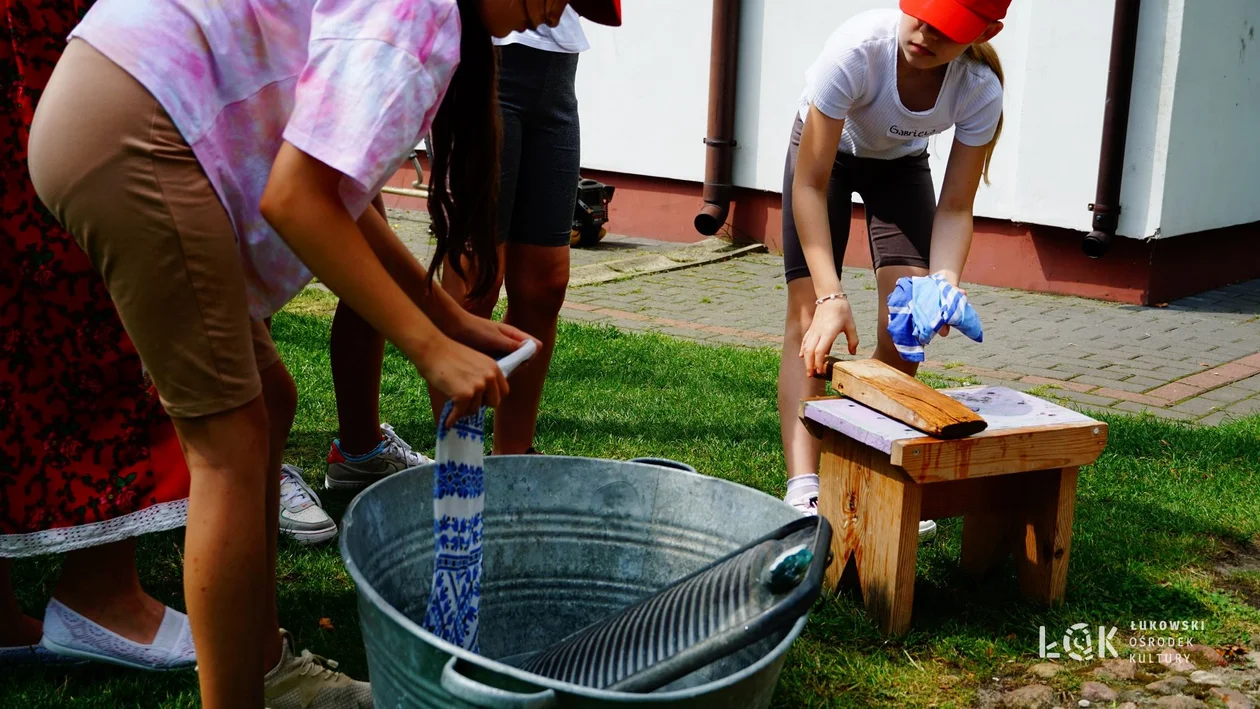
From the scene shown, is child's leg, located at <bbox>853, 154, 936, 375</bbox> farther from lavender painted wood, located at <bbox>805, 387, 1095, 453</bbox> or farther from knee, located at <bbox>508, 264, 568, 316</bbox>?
knee, located at <bbox>508, 264, 568, 316</bbox>

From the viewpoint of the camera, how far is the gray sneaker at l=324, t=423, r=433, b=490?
10.6ft

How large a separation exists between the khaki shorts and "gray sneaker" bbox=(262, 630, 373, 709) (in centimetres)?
56

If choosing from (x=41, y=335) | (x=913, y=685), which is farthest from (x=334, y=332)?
(x=913, y=685)

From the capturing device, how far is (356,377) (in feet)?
10.2

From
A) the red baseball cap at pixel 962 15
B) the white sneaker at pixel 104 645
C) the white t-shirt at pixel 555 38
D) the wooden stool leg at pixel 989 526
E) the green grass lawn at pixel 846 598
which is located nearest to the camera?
the white sneaker at pixel 104 645

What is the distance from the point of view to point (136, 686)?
2209mm

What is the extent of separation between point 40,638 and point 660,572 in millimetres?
1197

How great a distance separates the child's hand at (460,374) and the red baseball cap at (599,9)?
671 mm

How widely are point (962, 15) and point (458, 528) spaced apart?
1.69m

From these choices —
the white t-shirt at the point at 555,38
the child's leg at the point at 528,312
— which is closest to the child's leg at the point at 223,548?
the child's leg at the point at 528,312

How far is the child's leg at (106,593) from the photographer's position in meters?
2.26

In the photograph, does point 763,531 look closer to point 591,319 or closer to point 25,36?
point 25,36

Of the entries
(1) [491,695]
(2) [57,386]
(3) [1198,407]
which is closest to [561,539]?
(1) [491,695]

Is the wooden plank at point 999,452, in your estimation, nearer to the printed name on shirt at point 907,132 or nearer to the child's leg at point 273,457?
the printed name on shirt at point 907,132
